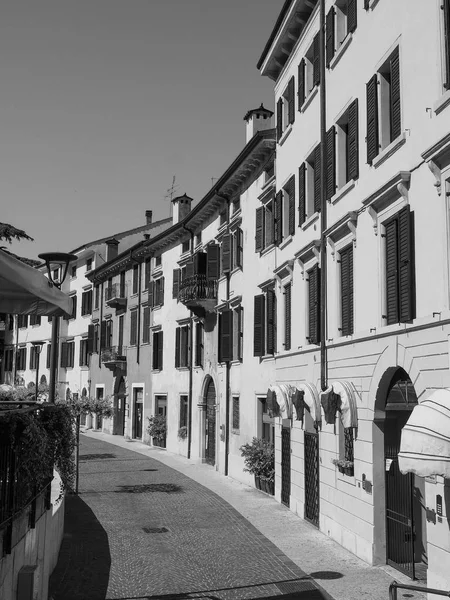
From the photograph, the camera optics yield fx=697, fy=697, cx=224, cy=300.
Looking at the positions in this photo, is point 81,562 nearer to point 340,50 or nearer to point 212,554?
point 212,554

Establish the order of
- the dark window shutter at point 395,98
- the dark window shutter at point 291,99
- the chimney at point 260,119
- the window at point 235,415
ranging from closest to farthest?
the dark window shutter at point 395,98
the dark window shutter at point 291,99
the window at point 235,415
the chimney at point 260,119

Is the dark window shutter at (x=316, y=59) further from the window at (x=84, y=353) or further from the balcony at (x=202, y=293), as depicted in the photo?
the window at (x=84, y=353)

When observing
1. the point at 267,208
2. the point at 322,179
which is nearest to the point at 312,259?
the point at 322,179

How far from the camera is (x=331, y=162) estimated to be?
16.1 m

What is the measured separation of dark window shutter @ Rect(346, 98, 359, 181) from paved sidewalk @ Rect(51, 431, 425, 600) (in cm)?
786

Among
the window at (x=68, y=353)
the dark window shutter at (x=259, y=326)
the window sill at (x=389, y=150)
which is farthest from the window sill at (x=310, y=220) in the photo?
the window at (x=68, y=353)

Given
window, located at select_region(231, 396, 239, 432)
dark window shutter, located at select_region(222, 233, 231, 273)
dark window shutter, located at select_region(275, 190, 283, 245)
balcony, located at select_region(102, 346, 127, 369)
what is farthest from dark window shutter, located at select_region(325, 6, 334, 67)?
balcony, located at select_region(102, 346, 127, 369)

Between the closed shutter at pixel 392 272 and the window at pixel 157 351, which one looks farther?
the window at pixel 157 351

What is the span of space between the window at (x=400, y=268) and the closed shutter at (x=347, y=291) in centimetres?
201

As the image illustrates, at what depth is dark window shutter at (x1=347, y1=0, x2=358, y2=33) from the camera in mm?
14906

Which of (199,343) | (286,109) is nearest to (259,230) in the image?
(286,109)

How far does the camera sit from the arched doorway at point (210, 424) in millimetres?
30094

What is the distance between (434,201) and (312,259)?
671cm

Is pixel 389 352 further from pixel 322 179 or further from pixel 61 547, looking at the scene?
pixel 61 547
